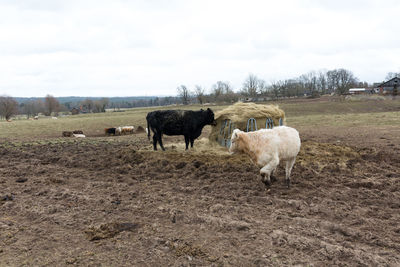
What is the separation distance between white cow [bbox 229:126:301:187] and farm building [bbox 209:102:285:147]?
144 inches

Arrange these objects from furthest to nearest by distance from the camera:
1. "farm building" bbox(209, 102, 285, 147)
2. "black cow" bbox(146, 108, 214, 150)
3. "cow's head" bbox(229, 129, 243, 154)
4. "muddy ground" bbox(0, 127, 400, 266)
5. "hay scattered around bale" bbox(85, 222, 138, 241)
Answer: "black cow" bbox(146, 108, 214, 150) < "farm building" bbox(209, 102, 285, 147) < "cow's head" bbox(229, 129, 243, 154) < "hay scattered around bale" bbox(85, 222, 138, 241) < "muddy ground" bbox(0, 127, 400, 266)

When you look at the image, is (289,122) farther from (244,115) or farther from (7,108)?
(7,108)

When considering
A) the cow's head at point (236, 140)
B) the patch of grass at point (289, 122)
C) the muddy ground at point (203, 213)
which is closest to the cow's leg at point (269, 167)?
the muddy ground at point (203, 213)

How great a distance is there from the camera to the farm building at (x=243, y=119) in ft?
37.2

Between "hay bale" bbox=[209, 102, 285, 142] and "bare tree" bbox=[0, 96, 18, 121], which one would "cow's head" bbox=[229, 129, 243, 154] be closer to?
"hay bale" bbox=[209, 102, 285, 142]

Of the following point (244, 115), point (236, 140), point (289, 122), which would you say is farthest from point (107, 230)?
point (289, 122)

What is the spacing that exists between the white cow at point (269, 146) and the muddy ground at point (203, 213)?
55cm

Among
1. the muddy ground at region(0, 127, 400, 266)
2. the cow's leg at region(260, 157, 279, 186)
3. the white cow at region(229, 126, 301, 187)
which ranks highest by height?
the white cow at region(229, 126, 301, 187)

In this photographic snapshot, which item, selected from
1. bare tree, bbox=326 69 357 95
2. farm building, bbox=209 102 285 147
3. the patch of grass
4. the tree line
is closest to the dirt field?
farm building, bbox=209 102 285 147

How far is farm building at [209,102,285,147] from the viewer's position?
11.3m

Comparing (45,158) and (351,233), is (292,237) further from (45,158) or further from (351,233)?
(45,158)

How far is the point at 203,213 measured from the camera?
565cm

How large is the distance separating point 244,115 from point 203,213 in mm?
6431

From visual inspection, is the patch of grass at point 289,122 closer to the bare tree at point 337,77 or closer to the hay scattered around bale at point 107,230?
the hay scattered around bale at point 107,230
